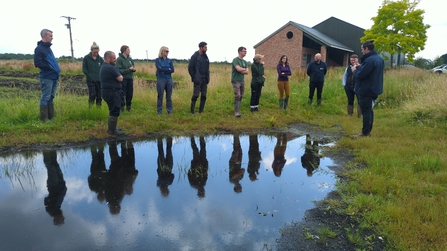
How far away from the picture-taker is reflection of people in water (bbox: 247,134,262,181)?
182 inches

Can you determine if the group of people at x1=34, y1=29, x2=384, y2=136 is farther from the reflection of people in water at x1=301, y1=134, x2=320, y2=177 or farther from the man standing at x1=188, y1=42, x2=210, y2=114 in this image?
the reflection of people in water at x1=301, y1=134, x2=320, y2=177

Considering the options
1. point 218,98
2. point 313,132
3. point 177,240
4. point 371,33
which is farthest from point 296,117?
point 371,33

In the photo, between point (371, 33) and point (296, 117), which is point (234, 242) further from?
point (371, 33)

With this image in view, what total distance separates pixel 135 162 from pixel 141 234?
2.22 meters

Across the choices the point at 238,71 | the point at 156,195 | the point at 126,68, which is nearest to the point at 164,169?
the point at 156,195

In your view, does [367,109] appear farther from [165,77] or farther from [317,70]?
[165,77]

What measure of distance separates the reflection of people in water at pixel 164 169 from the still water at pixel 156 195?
1 centimetres

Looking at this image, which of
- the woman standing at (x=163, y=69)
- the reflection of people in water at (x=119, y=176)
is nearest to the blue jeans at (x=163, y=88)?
the woman standing at (x=163, y=69)

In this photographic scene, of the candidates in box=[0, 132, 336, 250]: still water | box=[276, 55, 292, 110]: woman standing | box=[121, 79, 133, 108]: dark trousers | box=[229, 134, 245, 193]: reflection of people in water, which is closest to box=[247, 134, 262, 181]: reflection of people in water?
box=[0, 132, 336, 250]: still water

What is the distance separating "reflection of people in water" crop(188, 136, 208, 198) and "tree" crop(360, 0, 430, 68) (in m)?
25.0

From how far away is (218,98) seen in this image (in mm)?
10445

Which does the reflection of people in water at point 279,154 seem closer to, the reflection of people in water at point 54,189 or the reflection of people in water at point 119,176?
the reflection of people in water at point 119,176

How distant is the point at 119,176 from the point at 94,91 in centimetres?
Result: 431

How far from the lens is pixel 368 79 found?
626cm
